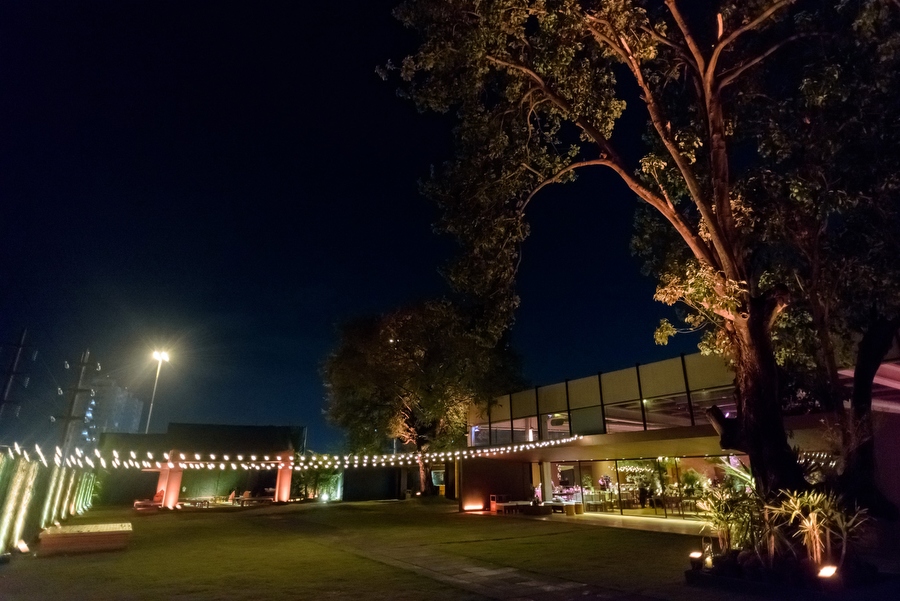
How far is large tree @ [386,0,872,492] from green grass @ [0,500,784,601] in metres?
3.62

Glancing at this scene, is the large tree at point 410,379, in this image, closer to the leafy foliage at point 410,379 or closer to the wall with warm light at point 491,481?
the leafy foliage at point 410,379

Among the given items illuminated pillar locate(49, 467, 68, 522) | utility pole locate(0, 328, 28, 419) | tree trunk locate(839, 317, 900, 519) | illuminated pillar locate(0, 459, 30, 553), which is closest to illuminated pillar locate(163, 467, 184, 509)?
illuminated pillar locate(49, 467, 68, 522)

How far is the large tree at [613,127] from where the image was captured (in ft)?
27.9

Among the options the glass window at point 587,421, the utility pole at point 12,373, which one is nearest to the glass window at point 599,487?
the glass window at point 587,421

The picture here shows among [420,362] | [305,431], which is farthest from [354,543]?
[305,431]

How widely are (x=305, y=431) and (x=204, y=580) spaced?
1301 inches

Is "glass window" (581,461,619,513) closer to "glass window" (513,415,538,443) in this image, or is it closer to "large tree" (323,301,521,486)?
"glass window" (513,415,538,443)

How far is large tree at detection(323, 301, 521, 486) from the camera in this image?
2788cm

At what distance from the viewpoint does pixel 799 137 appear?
31.0 ft

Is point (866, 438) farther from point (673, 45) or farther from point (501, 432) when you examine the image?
point (501, 432)

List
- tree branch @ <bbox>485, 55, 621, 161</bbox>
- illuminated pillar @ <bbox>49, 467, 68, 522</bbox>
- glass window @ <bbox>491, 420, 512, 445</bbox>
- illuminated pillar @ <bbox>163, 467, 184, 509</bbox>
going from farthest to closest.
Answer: illuminated pillar @ <bbox>163, 467, 184, 509</bbox>
glass window @ <bbox>491, 420, 512, 445</bbox>
illuminated pillar @ <bbox>49, 467, 68, 522</bbox>
tree branch @ <bbox>485, 55, 621, 161</bbox>

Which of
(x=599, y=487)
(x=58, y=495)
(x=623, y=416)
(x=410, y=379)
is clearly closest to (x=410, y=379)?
(x=410, y=379)

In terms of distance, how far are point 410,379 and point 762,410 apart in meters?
21.6

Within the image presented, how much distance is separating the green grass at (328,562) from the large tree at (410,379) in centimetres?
1040
